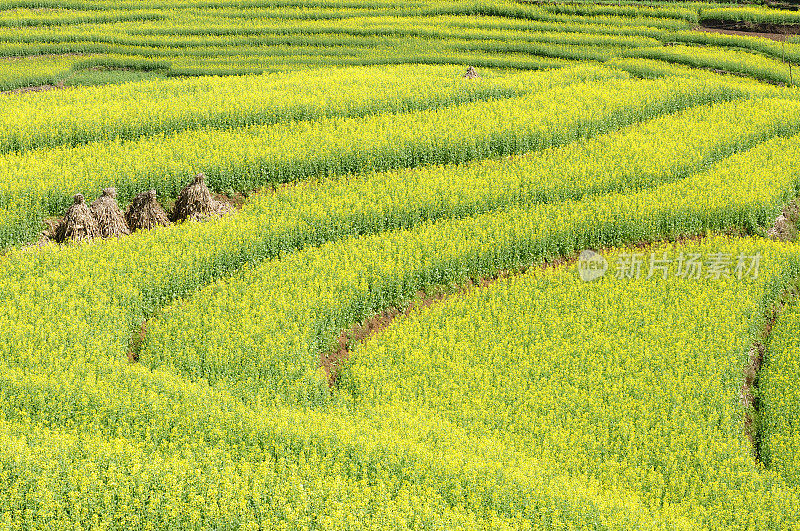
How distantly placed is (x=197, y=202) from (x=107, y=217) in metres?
2.24

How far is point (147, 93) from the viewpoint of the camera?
2923 cm

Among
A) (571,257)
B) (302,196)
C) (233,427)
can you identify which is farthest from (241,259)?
(571,257)

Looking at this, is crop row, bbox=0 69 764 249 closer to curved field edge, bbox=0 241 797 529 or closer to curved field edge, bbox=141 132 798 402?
curved field edge, bbox=141 132 798 402

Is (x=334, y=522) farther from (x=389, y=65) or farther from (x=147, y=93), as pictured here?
(x=389, y=65)

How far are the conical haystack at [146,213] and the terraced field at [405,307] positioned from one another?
31.8 inches

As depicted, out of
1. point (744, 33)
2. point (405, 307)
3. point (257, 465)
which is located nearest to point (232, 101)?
point (405, 307)

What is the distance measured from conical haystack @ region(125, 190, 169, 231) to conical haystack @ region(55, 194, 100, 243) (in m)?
1.09

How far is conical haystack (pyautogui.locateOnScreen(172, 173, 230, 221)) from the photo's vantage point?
19.9 meters

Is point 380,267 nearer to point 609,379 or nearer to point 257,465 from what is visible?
point 609,379

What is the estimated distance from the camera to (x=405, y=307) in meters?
17.2

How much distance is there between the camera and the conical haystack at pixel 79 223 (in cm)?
1845

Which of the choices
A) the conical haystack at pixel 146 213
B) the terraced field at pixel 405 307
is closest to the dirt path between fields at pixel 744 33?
the terraced field at pixel 405 307

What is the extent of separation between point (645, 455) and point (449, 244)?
7387mm

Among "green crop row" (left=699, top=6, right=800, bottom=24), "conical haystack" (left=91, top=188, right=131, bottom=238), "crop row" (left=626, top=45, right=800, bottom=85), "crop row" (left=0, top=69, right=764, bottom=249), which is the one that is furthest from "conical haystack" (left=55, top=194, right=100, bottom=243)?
"green crop row" (left=699, top=6, right=800, bottom=24)
